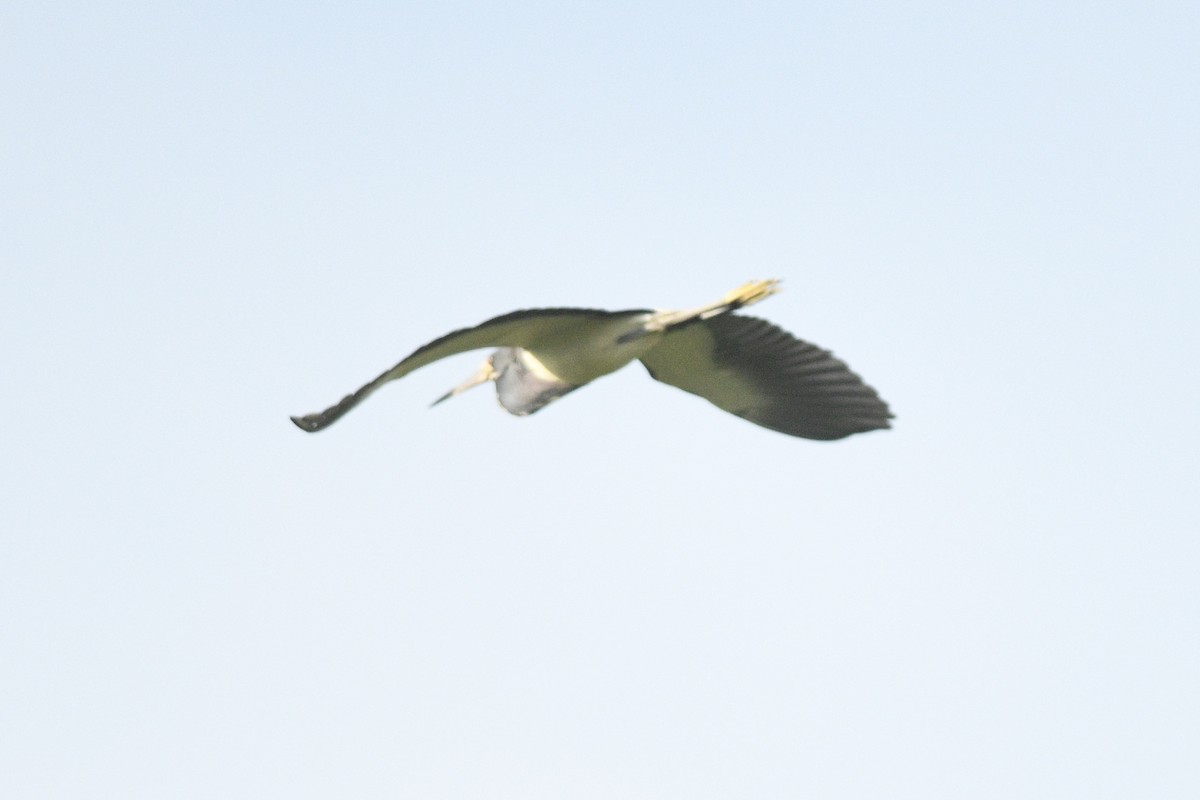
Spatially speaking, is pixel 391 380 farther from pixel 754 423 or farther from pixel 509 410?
pixel 754 423

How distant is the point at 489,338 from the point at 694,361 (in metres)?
2.54

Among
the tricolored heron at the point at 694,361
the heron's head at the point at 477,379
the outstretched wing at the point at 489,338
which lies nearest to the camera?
the outstretched wing at the point at 489,338

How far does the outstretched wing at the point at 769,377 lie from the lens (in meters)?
11.2

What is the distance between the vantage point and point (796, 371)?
11.4 meters

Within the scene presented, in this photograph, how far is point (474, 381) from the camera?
1098cm

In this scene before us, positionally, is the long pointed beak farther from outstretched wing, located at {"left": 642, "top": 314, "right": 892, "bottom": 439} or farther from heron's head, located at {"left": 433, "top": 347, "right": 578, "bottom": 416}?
outstretched wing, located at {"left": 642, "top": 314, "right": 892, "bottom": 439}

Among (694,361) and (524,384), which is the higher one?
(694,361)

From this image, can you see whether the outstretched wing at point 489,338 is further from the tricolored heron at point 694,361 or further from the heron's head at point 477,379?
the heron's head at point 477,379

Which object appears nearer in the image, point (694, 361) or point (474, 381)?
point (474, 381)

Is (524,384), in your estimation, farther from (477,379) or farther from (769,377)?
(769,377)

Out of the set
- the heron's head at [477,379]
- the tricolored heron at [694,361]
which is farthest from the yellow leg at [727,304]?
the heron's head at [477,379]

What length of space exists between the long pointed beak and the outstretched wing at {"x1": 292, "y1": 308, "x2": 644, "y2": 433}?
0.69 meters

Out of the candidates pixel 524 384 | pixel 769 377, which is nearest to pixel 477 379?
pixel 524 384

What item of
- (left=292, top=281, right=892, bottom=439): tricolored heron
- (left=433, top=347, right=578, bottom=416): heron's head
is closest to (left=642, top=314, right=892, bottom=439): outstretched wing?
(left=292, top=281, right=892, bottom=439): tricolored heron
